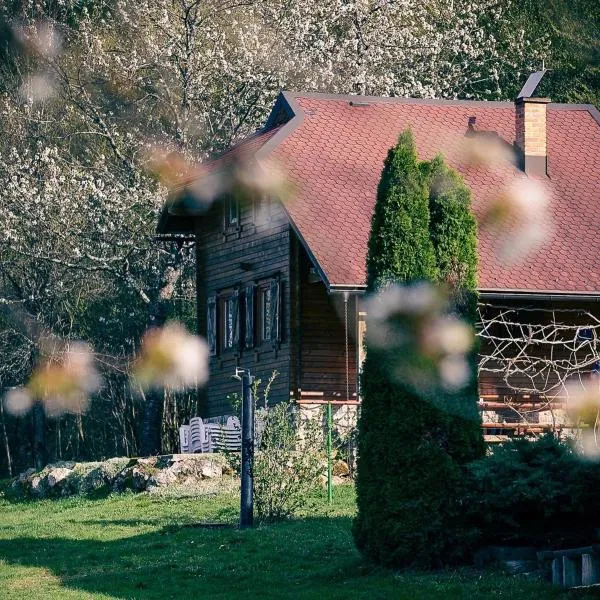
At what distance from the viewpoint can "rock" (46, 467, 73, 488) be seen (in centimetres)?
2534

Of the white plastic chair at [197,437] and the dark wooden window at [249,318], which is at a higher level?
the dark wooden window at [249,318]

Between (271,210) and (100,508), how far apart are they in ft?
26.4

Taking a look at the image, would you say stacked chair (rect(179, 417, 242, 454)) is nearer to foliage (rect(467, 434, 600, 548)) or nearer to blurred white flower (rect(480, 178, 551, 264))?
blurred white flower (rect(480, 178, 551, 264))

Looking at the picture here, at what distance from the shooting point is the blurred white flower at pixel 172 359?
31.6 m

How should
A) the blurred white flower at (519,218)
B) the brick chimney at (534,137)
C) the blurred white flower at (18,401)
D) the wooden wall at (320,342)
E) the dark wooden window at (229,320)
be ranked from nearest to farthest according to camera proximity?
1. the blurred white flower at (519,218)
2. the wooden wall at (320,342)
3. the brick chimney at (534,137)
4. the dark wooden window at (229,320)
5. the blurred white flower at (18,401)

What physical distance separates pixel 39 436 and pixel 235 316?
1031 cm

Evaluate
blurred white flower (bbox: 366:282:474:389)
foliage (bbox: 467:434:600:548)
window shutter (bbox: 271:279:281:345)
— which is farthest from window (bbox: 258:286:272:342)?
foliage (bbox: 467:434:600:548)

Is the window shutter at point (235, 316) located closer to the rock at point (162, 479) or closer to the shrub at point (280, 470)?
the rock at point (162, 479)

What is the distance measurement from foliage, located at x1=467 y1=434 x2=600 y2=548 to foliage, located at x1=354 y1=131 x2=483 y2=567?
12.9 inches

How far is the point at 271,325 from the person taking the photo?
27.7m

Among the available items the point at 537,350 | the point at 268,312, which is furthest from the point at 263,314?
the point at 537,350

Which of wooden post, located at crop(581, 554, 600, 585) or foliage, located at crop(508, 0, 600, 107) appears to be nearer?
wooden post, located at crop(581, 554, 600, 585)

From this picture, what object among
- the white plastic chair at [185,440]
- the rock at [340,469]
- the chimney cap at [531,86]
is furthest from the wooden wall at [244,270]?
the chimney cap at [531,86]

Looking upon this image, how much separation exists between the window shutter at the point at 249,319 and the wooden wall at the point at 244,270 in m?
0.16
